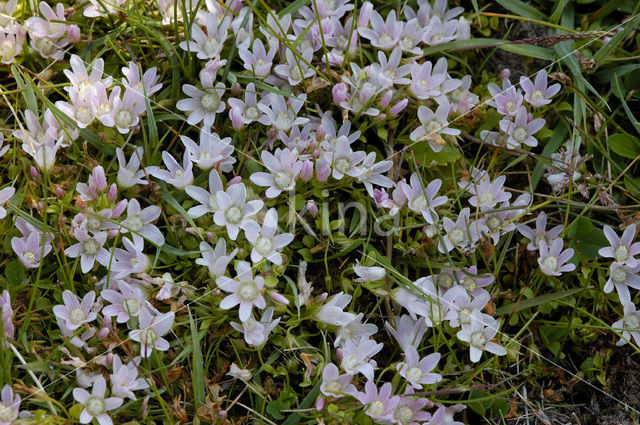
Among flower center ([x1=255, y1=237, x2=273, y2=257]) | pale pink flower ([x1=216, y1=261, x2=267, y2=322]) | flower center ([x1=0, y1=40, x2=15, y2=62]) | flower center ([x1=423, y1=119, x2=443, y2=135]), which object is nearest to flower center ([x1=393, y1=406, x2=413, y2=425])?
pale pink flower ([x1=216, y1=261, x2=267, y2=322])

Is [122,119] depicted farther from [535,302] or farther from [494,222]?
[535,302]

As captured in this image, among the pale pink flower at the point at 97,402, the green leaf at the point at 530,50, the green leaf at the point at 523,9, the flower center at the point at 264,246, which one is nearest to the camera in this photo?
the pale pink flower at the point at 97,402

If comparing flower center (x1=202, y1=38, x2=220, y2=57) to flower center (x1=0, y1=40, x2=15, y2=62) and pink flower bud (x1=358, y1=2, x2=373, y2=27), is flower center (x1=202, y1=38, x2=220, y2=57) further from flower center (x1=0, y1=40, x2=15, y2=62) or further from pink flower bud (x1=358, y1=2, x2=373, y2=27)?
flower center (x1=0, y1=40, x2=15, y2=62)

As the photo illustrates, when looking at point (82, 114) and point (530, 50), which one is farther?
point (530, 50)

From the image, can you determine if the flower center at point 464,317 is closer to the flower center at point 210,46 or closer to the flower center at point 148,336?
the flower center at point 148,336

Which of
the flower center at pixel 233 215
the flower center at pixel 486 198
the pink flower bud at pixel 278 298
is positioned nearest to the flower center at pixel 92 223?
the flower center at pixel 233 215

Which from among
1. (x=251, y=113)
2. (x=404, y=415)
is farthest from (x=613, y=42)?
(x=404, y=415)
